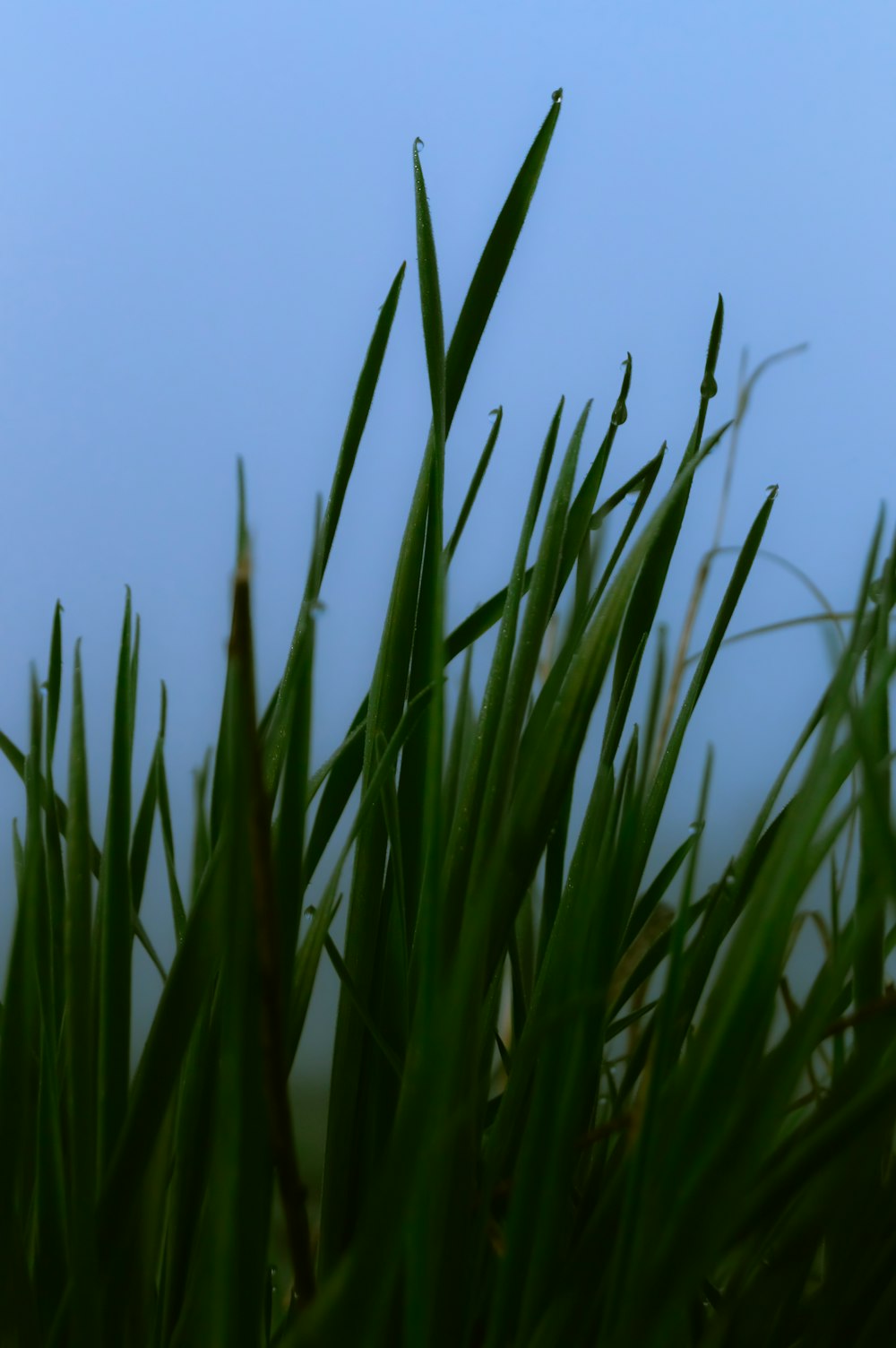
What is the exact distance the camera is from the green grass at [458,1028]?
0.11 meters

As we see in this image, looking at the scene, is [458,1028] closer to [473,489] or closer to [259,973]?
[259,973]

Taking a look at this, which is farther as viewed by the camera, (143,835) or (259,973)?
(143,835)

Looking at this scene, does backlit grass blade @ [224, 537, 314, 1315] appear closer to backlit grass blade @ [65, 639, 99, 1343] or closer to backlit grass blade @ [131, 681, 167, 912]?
backlit grass blade @ [65, 639, 99, 1343]

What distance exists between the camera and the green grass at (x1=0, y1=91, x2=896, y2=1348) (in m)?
0.11

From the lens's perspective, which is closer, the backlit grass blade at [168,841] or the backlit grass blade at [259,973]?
the backlit grass blade at [259,973]

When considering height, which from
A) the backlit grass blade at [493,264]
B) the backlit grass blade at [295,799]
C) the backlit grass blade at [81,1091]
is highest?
the backlit grass blade at [493,264]

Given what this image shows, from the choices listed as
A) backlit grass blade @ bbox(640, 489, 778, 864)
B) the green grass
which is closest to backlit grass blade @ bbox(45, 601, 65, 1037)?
the green grass

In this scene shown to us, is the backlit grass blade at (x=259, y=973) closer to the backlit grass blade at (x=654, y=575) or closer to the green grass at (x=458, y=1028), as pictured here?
the green grass at (x=458, y=1028)

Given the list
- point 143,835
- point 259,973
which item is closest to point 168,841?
point 143,835

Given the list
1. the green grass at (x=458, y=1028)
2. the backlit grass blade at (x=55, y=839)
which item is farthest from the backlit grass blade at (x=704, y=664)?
the backlit grass blade at (x=55, y=839)

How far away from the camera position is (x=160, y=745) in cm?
23

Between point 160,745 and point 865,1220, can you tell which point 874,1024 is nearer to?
point 865,1220

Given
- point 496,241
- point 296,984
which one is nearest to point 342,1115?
point 296,984

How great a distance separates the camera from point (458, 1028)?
11 centimetres
